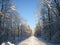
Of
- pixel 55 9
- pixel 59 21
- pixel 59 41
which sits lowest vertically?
pixel 59 41

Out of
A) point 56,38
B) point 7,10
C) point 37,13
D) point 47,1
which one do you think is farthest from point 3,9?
point 37,13

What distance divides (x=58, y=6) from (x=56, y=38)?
16.8 feet

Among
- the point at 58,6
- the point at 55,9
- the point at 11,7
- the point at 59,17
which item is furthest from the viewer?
the point at 11,7

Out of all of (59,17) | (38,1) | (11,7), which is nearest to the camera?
(59,17)

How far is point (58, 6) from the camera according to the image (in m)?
24.0

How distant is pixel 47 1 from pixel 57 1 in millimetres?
3007

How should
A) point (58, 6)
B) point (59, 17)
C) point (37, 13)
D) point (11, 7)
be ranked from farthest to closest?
point (37, 13)
point (11, 7)
point (58, 6)
point (59, 17)

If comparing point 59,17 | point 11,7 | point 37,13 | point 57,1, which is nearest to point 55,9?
point 57,1

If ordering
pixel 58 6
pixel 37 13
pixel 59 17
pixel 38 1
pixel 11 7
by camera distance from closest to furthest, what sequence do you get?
1. pixel 59 17
2. pixel 58 6
3. pixel 11 7
4. pixel 38 1
5. pixel 37 13

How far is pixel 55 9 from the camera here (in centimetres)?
2552

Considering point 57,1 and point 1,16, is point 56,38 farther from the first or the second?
point 1,16

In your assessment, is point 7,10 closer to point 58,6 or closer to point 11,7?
point 11,7

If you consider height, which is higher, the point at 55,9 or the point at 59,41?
the point at 55,9

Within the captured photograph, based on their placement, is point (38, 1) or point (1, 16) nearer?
point (1, 16)
